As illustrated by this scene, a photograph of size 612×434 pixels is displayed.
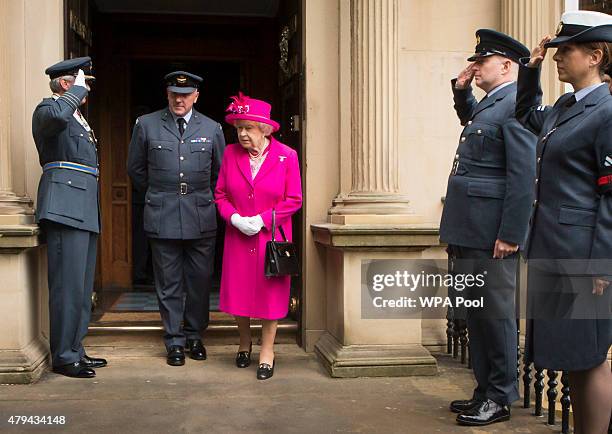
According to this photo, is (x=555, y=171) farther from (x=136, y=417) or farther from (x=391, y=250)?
(x=136, y=417)

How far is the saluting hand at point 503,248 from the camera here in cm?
413

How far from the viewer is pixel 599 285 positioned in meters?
3.17

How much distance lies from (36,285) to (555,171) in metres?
3.79

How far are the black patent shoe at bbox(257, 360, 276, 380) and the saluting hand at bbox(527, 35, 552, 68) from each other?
276 centimetres

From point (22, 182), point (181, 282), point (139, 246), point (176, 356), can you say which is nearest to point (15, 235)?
point (22, 182)

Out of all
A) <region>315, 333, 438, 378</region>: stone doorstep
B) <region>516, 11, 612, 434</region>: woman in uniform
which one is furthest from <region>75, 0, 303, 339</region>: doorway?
<region>516, 11, 612, 434</region>: woman in uniform

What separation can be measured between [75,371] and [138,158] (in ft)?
5.32

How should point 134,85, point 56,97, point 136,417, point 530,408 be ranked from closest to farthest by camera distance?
1. point 136,417
2. point 530,408
3. point 56,97
4. point 134,85

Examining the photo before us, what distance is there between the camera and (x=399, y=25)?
6156 mm

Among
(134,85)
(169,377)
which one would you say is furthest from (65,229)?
(134,85)

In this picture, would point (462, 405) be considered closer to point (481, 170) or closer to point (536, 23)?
point (481, 170)

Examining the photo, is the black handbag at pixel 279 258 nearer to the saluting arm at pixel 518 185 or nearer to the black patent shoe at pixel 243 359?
the black patent shoe at pixel 243 359

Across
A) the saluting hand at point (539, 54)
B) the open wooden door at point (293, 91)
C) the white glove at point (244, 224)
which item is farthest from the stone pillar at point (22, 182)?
the saluting hand at point (539, 54)

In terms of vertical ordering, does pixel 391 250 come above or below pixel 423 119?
below
